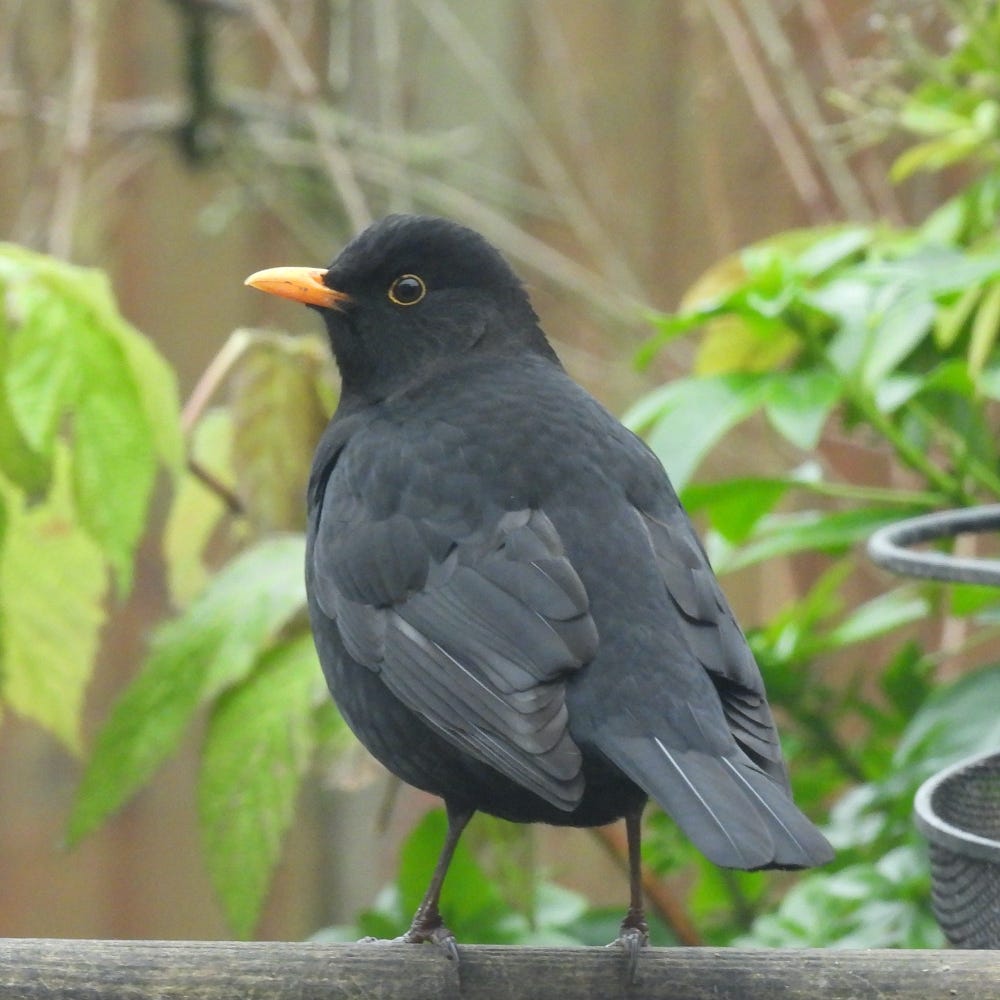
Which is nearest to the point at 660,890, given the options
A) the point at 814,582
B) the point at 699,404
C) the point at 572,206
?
the point at 699,404

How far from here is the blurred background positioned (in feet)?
15.1

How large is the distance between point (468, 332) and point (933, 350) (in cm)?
110

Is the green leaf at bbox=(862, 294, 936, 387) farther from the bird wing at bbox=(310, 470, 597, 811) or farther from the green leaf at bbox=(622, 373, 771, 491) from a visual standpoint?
the bird wing at bbox=(310, 470, 597, 811)

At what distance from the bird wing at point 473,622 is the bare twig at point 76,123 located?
1638 millimetres

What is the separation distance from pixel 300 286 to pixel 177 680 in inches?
27.4

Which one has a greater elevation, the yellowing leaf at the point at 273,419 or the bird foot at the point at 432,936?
the yellowing leaf at the point at 273,419

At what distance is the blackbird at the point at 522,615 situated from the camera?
2.04 metres

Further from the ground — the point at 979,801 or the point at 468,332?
the point at 468,332

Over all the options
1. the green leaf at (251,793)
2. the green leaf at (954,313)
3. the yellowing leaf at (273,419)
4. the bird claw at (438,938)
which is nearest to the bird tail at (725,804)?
the bird claw at (438,938)

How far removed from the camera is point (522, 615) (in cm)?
218

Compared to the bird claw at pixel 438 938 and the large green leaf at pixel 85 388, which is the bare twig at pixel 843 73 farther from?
the bird claw at pixel 438 938

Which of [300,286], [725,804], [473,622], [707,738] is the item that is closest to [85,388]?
[300,286]

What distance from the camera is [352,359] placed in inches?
109

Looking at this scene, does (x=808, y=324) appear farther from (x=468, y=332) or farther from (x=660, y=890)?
(x=660, y=890)
